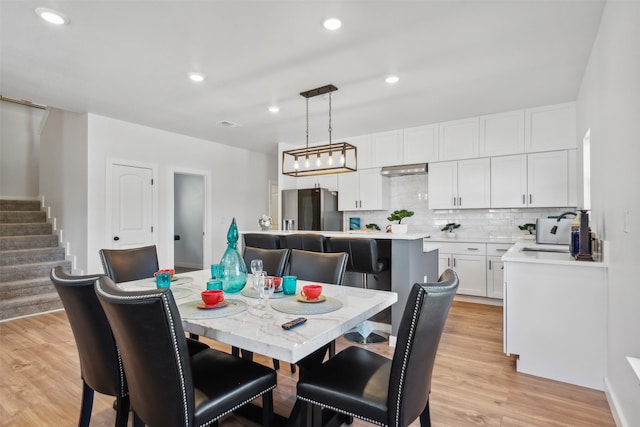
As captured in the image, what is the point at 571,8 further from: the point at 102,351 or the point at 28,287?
the point at 28,287

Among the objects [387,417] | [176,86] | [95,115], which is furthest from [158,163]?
[387,417]

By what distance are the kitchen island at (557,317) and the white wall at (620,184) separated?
0.11 metres

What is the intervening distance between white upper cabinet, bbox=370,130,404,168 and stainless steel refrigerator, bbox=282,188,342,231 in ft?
3.15

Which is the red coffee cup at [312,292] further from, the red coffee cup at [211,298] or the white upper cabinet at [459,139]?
the white upper cabinet at [459,139]

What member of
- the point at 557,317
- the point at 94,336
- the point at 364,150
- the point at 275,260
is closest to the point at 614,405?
the point at 557,317

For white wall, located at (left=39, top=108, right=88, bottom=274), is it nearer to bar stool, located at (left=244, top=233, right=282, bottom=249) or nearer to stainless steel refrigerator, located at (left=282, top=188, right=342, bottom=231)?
bar stool, located at (left=244, top=233, right=282, bottom=249)

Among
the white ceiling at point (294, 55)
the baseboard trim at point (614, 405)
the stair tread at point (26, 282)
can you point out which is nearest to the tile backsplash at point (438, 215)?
the white ceiling at point (294, 55)

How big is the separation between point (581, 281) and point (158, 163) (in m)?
5.29

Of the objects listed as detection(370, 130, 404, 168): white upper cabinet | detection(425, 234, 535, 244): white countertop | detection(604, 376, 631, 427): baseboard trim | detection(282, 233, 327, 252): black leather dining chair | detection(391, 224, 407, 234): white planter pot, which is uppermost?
detection(370, 130, 404, 168): white upper cabinet

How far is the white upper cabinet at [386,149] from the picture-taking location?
5211mm

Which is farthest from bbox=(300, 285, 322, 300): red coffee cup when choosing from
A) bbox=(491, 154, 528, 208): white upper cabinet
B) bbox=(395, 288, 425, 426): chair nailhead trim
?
bbox=(491, 154, 528, 208): white upper cabinet

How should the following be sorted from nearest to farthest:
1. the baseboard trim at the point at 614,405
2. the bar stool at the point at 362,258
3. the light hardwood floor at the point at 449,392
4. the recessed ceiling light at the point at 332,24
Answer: the baseboard trim at the point at 614,405 → the light hardwood floor at the point at 449,392 → the recessed ceiling light at the point at 332,24 → the bar stool at the point at 362,258

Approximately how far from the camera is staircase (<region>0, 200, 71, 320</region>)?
4035mm

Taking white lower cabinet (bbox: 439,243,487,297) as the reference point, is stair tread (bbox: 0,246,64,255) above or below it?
above
